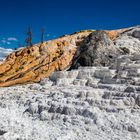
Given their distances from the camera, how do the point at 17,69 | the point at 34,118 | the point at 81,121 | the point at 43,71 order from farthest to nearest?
the point at 17,69
the point at 43,71
the point at 34,118
the point at 81,121

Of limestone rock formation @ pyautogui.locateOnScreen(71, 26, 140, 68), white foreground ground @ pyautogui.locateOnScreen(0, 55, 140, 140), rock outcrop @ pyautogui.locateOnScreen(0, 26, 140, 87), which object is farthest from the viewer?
rock outcrop @ pyautogui.locateOnScreen(0, 26, 140, 87)

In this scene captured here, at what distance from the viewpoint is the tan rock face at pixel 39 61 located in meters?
56.8

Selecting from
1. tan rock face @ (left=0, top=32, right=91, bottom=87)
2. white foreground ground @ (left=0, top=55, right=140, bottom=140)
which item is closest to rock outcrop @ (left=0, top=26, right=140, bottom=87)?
tan rock face @ (left=0, top=32, right=91, bottom=87)

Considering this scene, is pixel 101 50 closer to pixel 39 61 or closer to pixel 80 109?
pixel 80 109

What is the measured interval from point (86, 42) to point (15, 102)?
1844 cm

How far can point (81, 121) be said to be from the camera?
69.2 ft

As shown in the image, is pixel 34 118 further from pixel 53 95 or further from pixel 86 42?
pixel 86 42

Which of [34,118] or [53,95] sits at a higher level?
[53,95]

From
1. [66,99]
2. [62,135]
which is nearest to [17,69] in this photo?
[66,99]

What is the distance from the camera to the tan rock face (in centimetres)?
5675

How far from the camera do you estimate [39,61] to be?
6525 cm

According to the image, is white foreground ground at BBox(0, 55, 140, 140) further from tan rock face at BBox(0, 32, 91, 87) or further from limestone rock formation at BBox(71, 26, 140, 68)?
tan rock face at BBox(0, 32, 91, 87)

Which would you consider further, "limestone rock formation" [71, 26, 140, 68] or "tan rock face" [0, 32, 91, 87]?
"tan rock face" [0, 32, 91, 87]

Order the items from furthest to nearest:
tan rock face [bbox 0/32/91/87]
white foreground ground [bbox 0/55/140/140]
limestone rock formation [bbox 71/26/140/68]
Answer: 1. tan rock face [bbox 0/32/91/87]
2. limestone rock formation [bbox 71/26/140/68]
3. white foreground ground [bbox 0/55/140/140]
